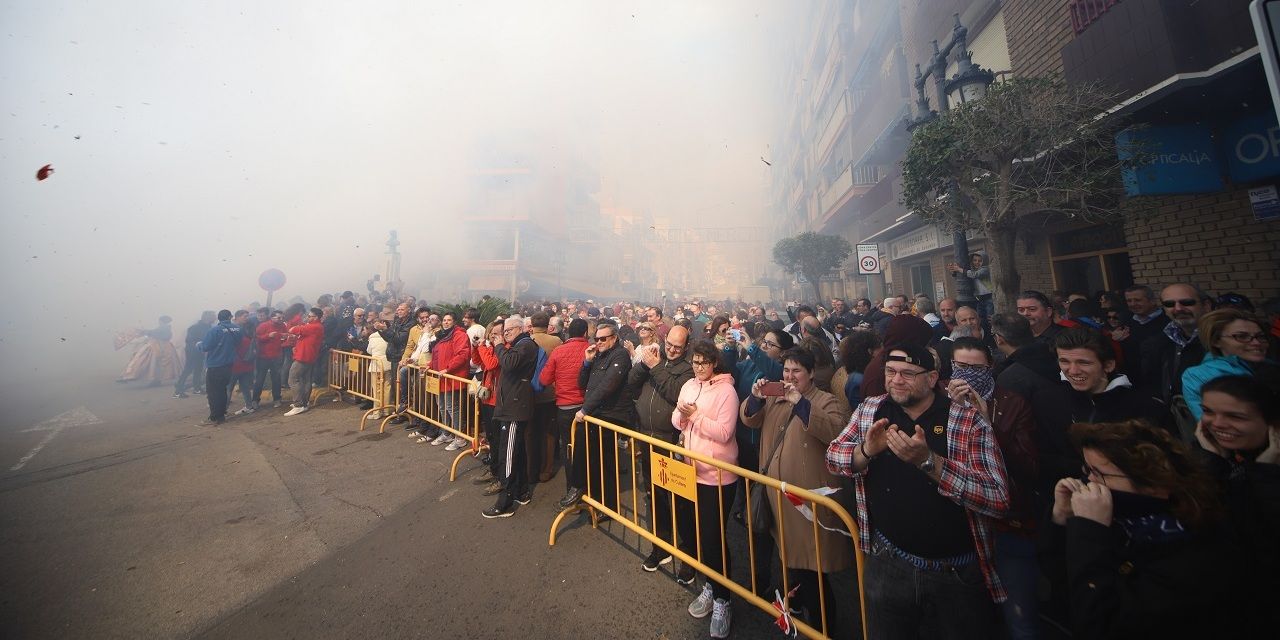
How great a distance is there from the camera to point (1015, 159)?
515cm

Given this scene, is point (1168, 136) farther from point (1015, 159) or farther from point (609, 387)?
point (609, 387)

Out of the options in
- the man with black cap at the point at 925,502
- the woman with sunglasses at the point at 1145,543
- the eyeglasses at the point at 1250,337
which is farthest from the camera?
the eyeglasses at the point at 1250,337

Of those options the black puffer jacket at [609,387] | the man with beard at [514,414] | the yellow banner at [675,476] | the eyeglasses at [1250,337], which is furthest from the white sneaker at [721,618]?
the eyeglasses at [1250,337]

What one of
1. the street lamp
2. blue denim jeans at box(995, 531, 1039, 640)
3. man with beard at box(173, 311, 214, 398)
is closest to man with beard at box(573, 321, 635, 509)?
blue denim jeans at box(995, 531, 1039, 640)

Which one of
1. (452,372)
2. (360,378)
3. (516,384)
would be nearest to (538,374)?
(516,384)

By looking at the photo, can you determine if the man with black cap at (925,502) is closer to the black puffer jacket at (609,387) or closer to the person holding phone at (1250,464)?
the person holding phone at (1250,464)

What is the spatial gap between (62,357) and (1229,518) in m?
42.0

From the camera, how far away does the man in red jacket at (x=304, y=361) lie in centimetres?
789

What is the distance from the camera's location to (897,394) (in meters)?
1.94

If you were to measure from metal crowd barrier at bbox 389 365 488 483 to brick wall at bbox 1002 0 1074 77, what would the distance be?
10.4 meters

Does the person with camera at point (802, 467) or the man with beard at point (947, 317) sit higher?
the man with beard at point (947, 317)

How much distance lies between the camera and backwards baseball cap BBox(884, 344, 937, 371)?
1889 millimetres

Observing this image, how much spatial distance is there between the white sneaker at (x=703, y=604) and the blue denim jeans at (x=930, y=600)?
113 centimetres

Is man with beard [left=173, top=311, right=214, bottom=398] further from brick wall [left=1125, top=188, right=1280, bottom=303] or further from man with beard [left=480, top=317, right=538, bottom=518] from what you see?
brick wall [left=1125, top=188, right=1280, bottom=303]
